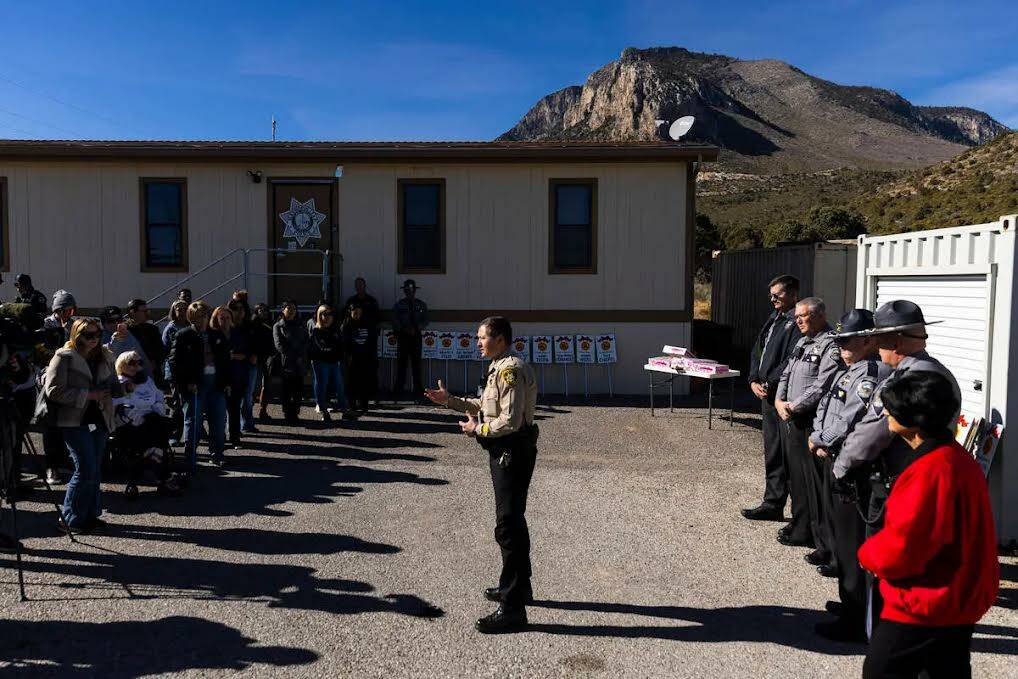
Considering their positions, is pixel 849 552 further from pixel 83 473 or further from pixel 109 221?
pixel 109 221

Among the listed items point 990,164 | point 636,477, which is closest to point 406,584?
point 636,477

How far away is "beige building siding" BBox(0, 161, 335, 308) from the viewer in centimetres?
1395

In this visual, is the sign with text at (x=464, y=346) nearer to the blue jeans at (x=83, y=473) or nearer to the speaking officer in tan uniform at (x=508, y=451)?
the blue jeans at (x=83, y=473)

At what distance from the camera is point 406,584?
5.38 meters

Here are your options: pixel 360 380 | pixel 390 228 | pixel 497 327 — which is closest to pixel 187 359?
pixel 360 380

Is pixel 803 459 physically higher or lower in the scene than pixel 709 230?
lower

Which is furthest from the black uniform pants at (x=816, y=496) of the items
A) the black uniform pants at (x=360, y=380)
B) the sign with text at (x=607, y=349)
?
the sign with text at (x=607, y=349)

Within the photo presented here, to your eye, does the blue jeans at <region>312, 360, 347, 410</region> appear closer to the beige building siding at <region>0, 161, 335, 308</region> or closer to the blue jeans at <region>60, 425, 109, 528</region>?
the beige building siding at <region>0, 161, 335, 308</region>

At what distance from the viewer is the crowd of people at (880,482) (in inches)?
114

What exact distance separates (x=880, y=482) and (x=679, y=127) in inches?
439

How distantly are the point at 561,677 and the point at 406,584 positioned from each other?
158 cm

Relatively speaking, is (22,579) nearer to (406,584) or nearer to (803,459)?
(406,584)

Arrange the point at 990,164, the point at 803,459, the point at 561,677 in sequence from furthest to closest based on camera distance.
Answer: the point at 990,164, the point at 803,459, the point at 561,677

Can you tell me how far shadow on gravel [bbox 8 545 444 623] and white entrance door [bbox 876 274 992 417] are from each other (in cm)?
439
